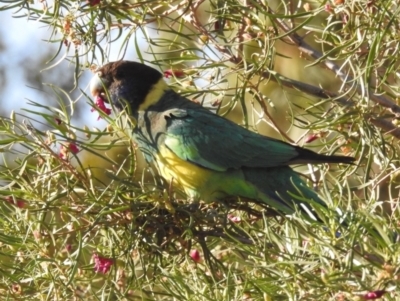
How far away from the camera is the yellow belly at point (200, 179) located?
6.91ft

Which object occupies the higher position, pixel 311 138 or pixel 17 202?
pixel 311 138

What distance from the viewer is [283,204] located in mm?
2025

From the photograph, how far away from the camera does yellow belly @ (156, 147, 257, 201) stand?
82.9 inches

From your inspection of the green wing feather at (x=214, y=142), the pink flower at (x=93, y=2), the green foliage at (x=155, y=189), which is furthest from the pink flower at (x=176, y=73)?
the pink flower at (x=93, y=2)

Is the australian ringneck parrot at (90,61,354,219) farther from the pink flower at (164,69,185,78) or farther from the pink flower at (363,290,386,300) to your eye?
the pink flower at (363,290,386,300)

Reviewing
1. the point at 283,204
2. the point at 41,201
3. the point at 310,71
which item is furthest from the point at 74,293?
the point at 310,71

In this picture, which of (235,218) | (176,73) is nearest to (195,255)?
(235,218)

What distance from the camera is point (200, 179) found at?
2148 mm

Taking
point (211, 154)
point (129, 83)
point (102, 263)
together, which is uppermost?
point (129, 83)

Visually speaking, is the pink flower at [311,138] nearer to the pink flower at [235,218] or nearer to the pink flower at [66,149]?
the pink flower at [235,218]

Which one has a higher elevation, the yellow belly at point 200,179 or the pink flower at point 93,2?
the pink flower at point 93,2

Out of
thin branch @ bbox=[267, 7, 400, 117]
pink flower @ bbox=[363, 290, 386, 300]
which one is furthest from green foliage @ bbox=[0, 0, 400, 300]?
pink flower @ bbox=[363, 290, 386, 300]

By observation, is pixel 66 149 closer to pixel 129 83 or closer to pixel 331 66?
pixel 331 66

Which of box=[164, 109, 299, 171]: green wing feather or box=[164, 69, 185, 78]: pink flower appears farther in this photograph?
box=[164, 109, 299, 171]: green wing feather
